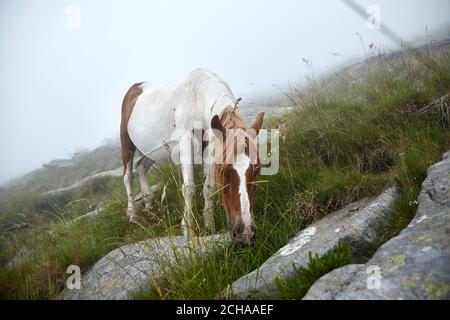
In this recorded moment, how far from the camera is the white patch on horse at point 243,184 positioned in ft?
10.5

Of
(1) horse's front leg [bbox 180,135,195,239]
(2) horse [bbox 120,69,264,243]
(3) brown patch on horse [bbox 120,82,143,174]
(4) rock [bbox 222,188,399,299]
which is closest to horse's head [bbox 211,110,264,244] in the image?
(2) horse [bbox 120,69,264,243]

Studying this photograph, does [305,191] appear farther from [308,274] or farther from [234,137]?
Result: [308,274]

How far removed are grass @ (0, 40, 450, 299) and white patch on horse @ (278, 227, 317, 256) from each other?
19cm

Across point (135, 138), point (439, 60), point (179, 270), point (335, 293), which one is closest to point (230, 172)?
point (179, 270)

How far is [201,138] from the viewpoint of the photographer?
200 inches

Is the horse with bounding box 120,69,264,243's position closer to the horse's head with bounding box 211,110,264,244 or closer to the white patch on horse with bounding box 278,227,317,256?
the horse's head with bounding box 211,110,264,244

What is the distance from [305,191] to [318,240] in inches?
32.9

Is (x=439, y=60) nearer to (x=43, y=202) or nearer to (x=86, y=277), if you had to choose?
(x=86, y=277)

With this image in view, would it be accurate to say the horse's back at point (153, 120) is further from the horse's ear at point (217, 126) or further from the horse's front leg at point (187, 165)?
the horse's ear at point (217, 126)

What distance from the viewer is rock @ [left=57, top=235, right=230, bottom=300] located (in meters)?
3.48

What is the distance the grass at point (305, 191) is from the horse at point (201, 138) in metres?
0.30

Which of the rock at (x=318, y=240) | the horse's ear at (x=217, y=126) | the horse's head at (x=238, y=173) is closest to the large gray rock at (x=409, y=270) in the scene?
the rock at (x=318, y=240)
